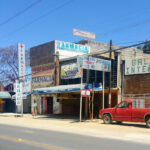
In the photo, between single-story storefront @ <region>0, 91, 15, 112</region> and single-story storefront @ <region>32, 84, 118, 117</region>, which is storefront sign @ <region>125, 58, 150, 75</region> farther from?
single-story storefront @ <region>0, 91, 15, 112</region>

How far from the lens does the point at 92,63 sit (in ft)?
65.2

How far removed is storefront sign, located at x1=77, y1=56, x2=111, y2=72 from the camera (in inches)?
758

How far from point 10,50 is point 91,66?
27.5 metres

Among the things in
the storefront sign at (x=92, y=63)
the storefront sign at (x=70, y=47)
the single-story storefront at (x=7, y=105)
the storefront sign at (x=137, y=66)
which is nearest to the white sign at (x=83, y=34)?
the storefront sign at (x=70, y=47)

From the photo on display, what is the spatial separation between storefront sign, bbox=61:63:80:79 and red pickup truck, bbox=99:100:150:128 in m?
7.78

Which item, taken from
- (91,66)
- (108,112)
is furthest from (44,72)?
(108,112)

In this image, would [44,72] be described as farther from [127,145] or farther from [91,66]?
[127,145]

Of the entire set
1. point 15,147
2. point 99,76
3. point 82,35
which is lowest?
point 15,147

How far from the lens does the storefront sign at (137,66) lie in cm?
1945

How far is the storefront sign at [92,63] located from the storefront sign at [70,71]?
4.27 meters

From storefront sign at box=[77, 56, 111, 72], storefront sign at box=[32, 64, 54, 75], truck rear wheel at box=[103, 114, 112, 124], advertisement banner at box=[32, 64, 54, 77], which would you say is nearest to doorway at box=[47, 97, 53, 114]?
advertisement banner at box=[32, 64, 54, 77]

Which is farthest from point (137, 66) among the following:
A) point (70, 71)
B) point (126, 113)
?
point (70, 71)

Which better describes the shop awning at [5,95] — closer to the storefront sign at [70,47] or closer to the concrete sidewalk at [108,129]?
the storefront sign at [70,47]

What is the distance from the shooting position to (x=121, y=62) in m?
21.8
